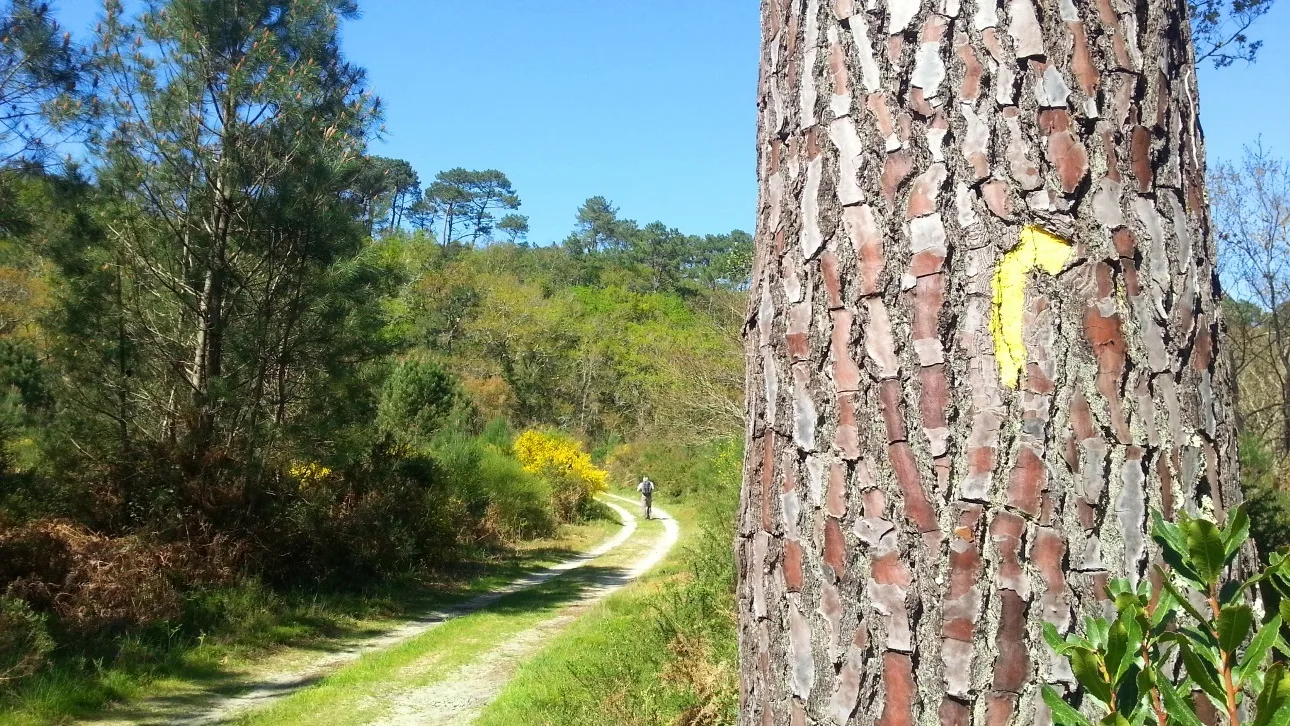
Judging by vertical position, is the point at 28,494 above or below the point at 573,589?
above

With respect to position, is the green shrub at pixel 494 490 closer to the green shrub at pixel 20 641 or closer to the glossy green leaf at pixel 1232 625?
the green shrub at pixel 20 641

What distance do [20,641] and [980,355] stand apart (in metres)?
8.99

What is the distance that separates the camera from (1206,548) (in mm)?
1023

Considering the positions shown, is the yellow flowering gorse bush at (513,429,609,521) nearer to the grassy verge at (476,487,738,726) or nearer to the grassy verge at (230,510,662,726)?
the grassy verge at (230,510,662,726)

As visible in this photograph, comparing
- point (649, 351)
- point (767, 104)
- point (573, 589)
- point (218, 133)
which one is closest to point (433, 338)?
point (649, 351)

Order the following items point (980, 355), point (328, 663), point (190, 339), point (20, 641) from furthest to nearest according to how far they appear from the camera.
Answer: point (190, 339)
point (328, 663)
point (20, 641)
point (980, 355)

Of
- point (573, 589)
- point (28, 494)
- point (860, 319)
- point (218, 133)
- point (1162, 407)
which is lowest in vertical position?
point (573, 589)

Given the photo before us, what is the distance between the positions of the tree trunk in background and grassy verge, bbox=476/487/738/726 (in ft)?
14.6

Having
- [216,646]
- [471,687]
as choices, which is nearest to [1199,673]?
[471,687]

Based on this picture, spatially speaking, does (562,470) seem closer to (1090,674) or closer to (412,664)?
(412,664)

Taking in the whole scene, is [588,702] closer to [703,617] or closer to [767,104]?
[703,617]

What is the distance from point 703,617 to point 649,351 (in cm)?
3504

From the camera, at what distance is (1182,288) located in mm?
1361

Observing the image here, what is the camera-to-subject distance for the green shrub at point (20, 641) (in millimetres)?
7469
